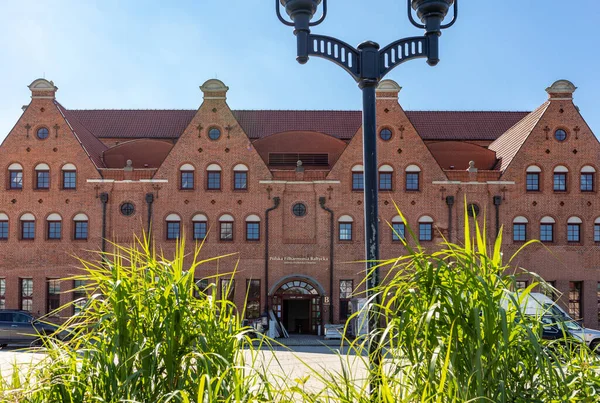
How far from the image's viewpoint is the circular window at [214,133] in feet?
100

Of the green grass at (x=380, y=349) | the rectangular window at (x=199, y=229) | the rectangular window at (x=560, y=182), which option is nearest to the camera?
the green grass at (x=380, y=349)

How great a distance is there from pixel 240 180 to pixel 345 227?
19.4 ft

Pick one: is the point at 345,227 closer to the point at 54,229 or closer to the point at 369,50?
the point at 54,229

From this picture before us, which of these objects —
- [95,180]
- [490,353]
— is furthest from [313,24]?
[95,180]

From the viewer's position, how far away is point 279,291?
30.0m

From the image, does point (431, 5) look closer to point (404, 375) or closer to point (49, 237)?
point (404, 375)

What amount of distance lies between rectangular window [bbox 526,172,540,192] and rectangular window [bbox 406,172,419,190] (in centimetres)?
572

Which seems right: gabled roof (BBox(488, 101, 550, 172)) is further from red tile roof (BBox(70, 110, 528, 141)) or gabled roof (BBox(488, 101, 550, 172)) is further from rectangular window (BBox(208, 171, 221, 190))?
rectangular window (BBox(208, 171, 221, 190))

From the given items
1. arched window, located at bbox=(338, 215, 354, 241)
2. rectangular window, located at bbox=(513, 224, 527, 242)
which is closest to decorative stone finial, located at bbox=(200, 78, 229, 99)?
arched window, located at bbox=(338, 215, 354, 241)

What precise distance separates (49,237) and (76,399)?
28028 mm

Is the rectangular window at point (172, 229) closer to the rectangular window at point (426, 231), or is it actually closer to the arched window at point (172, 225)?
the arched window at point (172, 225)

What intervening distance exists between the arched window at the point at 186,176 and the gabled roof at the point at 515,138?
16159mm

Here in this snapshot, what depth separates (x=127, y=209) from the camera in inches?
1195

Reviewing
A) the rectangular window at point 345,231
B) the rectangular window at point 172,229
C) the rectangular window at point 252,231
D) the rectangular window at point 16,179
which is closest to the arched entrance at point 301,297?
the rectangular window at point 252,231
